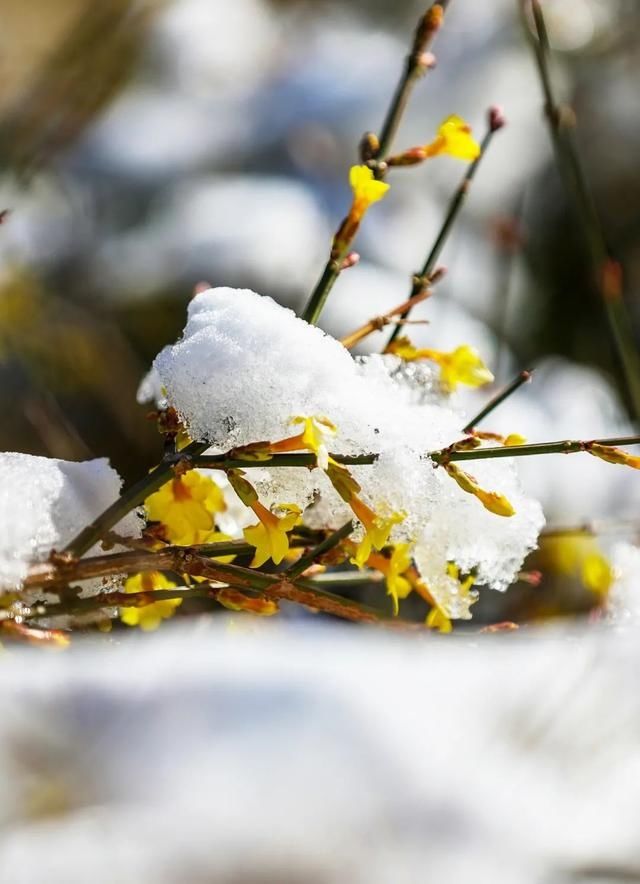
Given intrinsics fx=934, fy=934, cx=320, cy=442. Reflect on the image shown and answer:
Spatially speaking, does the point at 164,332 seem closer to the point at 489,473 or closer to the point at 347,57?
the point at 347,57

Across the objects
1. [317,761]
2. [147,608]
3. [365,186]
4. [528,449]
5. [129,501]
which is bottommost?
[317,761]

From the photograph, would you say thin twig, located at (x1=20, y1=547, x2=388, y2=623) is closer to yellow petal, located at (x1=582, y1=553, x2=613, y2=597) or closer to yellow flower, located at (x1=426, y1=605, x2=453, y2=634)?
yellow flower, located at (x1=426, y1=605, x2=453, y2=634)

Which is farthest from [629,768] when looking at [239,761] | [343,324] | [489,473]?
[343,324]

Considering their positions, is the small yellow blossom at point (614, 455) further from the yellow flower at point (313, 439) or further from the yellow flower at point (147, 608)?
the yellow flower at point (147, 608)

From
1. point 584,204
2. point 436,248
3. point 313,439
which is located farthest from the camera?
point 584,204

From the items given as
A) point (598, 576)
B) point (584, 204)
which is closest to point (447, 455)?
point (598, 576)

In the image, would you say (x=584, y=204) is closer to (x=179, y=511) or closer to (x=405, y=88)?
(x=405, y=88)

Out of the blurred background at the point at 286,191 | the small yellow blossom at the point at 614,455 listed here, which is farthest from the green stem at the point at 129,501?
the blurred background at the point at 286,191
